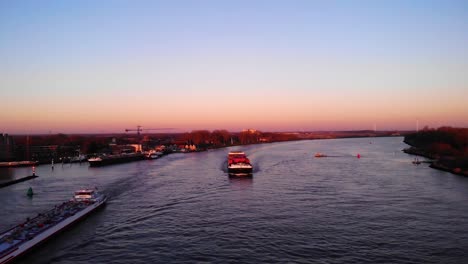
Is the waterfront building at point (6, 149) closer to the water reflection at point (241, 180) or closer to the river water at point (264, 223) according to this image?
the river water at point (264, 223)

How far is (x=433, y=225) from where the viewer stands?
11.3 metres

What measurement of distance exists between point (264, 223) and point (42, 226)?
599 centimetres

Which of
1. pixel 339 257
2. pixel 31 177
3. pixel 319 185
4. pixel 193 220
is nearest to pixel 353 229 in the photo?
pixel 339 257

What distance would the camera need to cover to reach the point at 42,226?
415 inches

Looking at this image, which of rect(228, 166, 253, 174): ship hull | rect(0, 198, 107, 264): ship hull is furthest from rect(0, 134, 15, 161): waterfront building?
rect(0, 198, 107, 264): ship hull

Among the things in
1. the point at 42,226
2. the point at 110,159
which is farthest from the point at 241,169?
the point at 110,159

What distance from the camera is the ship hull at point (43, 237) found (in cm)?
861

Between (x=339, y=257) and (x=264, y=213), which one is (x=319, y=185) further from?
(x=339, y=257)

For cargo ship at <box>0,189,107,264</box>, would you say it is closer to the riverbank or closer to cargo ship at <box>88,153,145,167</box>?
cargo ship at <box>88,153,145,167</box>

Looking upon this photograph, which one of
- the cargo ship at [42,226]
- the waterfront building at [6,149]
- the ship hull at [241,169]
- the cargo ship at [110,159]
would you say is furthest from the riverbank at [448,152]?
the waterfront building at [6,149]

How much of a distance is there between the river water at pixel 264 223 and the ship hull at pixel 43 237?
19 cm

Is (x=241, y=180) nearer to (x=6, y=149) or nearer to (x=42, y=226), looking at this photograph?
(x=42, y=226)

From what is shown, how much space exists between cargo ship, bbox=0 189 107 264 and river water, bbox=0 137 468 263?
0.27 meters

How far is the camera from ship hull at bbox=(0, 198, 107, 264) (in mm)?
8609
